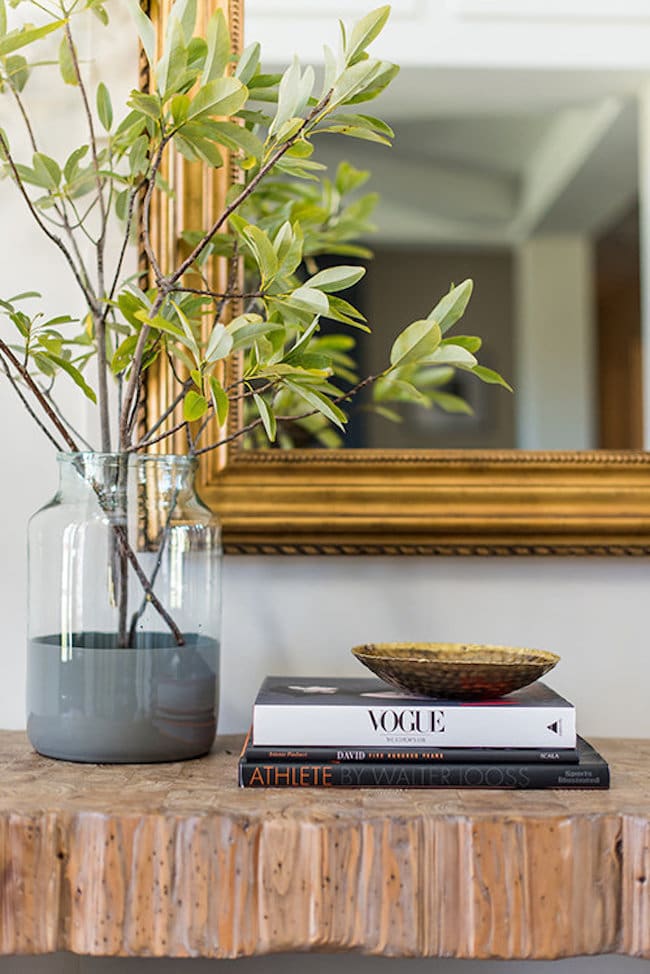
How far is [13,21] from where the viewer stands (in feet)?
3.62

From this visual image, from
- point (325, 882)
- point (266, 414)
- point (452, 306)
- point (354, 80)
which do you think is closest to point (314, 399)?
point (266, 414)

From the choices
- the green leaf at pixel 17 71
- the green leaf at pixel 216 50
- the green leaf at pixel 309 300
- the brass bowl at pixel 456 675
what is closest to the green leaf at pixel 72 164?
the green leaf at pixel 17 71

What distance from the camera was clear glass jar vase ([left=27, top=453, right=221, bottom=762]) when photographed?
0.87 m

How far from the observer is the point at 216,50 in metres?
0.80

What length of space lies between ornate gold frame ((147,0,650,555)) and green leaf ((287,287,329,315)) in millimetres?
289

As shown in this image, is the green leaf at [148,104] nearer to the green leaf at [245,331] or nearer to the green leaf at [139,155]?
the green leaf at [139,155]

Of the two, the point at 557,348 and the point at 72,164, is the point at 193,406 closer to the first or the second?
the point at 72,164

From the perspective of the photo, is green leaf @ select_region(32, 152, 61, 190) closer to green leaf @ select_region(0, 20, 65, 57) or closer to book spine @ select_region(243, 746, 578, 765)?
green leaf @ select_region(0, 20, 65, 57)

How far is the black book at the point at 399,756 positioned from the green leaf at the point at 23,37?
0.62m

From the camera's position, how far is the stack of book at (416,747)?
804mm

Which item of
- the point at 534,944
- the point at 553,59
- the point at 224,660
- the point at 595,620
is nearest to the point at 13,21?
the point at 553,59

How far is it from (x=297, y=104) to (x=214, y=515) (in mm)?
392

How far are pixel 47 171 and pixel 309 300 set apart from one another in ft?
1.22

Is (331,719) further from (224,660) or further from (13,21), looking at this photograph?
(13,21)
